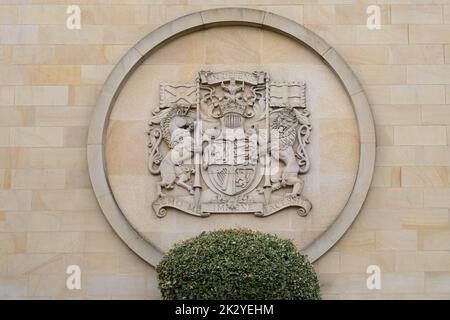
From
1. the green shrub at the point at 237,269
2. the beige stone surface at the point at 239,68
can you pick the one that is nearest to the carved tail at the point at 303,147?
the beige stone surface at the point at 239,68

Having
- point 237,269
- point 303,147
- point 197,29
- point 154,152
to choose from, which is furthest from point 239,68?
point 237,269

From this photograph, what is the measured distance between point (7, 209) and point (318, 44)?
5311 millimetres

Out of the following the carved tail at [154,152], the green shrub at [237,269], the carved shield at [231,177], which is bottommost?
the green shrub at [237,269]

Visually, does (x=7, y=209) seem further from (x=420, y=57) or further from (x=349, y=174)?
(x=420, y=57)

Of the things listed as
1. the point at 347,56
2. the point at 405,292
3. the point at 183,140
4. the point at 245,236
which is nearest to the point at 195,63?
the point at 183,140

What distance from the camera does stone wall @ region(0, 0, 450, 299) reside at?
13.3 metres

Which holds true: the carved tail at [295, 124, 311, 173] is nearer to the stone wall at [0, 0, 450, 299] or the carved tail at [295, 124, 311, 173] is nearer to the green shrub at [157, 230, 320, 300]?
the stone wall at [0, 0, 450, 299]

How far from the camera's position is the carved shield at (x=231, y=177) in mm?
13500

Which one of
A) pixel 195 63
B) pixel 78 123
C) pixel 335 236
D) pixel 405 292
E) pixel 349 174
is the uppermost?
pixel 195 63

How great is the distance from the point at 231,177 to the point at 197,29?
238 cm

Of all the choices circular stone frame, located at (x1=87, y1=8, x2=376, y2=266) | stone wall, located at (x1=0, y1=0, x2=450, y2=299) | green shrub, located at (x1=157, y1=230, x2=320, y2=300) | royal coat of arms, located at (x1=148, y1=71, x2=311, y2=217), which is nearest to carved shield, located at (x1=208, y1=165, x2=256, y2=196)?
royal coat of arms, located at (x1=148, y1=71, x2=311, y2=217)

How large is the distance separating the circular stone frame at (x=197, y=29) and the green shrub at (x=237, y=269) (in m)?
1.27

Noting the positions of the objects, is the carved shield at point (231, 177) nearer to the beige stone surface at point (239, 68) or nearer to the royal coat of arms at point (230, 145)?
the royal coat of arms at point (230, 145)

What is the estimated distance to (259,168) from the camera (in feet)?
44.6
